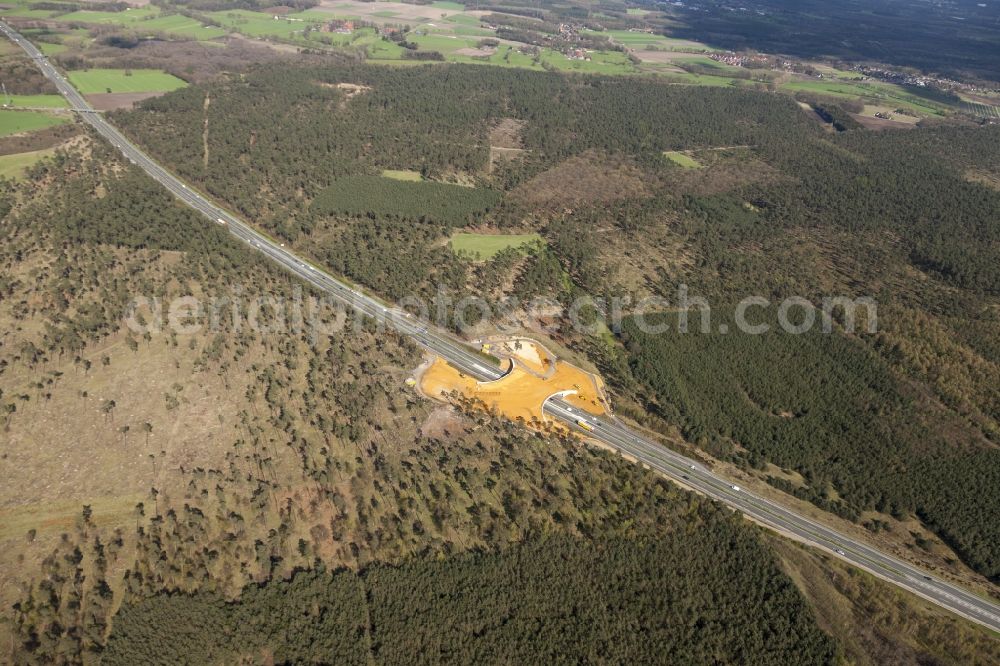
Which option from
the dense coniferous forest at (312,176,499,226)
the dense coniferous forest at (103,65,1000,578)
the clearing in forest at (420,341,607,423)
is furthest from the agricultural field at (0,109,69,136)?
the clearing in forest at (420,341,607,423)

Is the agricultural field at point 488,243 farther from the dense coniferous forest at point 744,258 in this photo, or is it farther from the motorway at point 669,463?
the motorway at point 669,463

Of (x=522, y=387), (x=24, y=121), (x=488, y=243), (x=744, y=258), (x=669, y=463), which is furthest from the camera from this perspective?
(x=24, y=121)

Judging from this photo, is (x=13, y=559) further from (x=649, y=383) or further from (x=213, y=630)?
(x=649, y=383)

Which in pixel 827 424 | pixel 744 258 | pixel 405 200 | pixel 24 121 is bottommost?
pixel 827 424

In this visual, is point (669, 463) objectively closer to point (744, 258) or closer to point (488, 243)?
point (744, 258)

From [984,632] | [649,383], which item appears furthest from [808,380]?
[984,632]

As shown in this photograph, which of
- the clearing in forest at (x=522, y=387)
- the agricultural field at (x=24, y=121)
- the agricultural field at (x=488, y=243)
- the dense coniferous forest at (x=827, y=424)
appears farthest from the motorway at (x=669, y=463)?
the agricultural field at (x=24, y=121)

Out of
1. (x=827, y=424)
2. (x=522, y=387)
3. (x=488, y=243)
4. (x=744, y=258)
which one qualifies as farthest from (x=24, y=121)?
(x=827, y=424)

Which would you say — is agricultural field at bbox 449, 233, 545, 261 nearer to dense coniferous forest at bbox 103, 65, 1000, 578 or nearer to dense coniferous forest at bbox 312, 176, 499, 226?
dense coniferous forest at bbox 103, 65, 1000, 578
